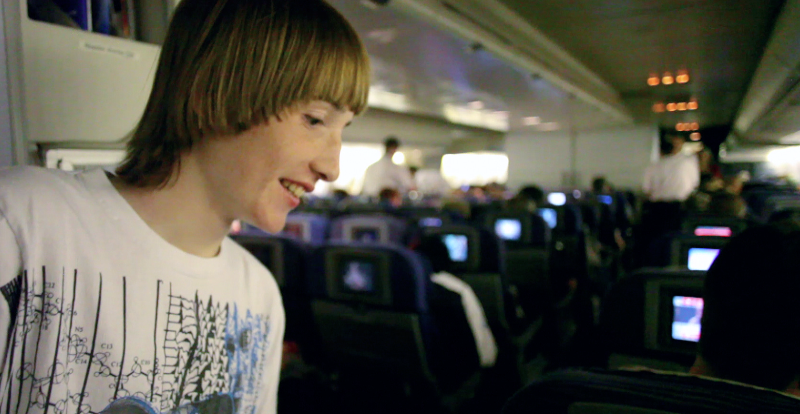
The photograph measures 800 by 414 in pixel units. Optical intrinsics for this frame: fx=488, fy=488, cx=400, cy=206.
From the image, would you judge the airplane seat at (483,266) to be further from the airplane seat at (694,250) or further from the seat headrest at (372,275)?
the airplane seat at (694,250)

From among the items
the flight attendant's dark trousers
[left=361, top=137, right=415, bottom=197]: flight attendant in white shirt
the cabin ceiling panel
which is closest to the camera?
the cabin ceiling panel

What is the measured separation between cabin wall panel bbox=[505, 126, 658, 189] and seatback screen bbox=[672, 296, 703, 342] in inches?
547

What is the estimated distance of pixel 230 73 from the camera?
0.69 metres

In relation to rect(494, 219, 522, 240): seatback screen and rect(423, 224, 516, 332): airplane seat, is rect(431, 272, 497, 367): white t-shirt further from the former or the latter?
rect(494, 219, 522, 240): seatback screen

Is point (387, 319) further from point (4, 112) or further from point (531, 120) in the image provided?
point (531, 120)

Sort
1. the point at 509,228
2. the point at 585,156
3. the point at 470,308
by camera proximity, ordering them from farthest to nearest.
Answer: the point at 585,156, the point at 509,228, the point at 470,308

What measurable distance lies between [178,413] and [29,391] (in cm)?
20

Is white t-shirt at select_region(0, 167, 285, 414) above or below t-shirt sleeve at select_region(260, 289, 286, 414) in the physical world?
above

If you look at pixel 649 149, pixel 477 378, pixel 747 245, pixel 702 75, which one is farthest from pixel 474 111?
pixel 747 245

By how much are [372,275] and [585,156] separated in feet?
47.3

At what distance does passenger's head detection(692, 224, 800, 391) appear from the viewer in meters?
0.93

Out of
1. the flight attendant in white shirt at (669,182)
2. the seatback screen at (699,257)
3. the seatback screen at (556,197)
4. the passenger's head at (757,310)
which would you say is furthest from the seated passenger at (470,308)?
the seatback screen at (556,197)

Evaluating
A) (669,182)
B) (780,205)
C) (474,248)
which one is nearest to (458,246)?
(474,248)

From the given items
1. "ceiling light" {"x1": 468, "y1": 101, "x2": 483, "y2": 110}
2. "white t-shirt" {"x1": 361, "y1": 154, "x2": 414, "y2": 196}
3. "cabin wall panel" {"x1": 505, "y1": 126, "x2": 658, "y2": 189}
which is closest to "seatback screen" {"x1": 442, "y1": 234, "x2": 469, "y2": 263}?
"white t-shirt" {"x1": 361, "y1": 154, "x2": 414, "y2": 196}
